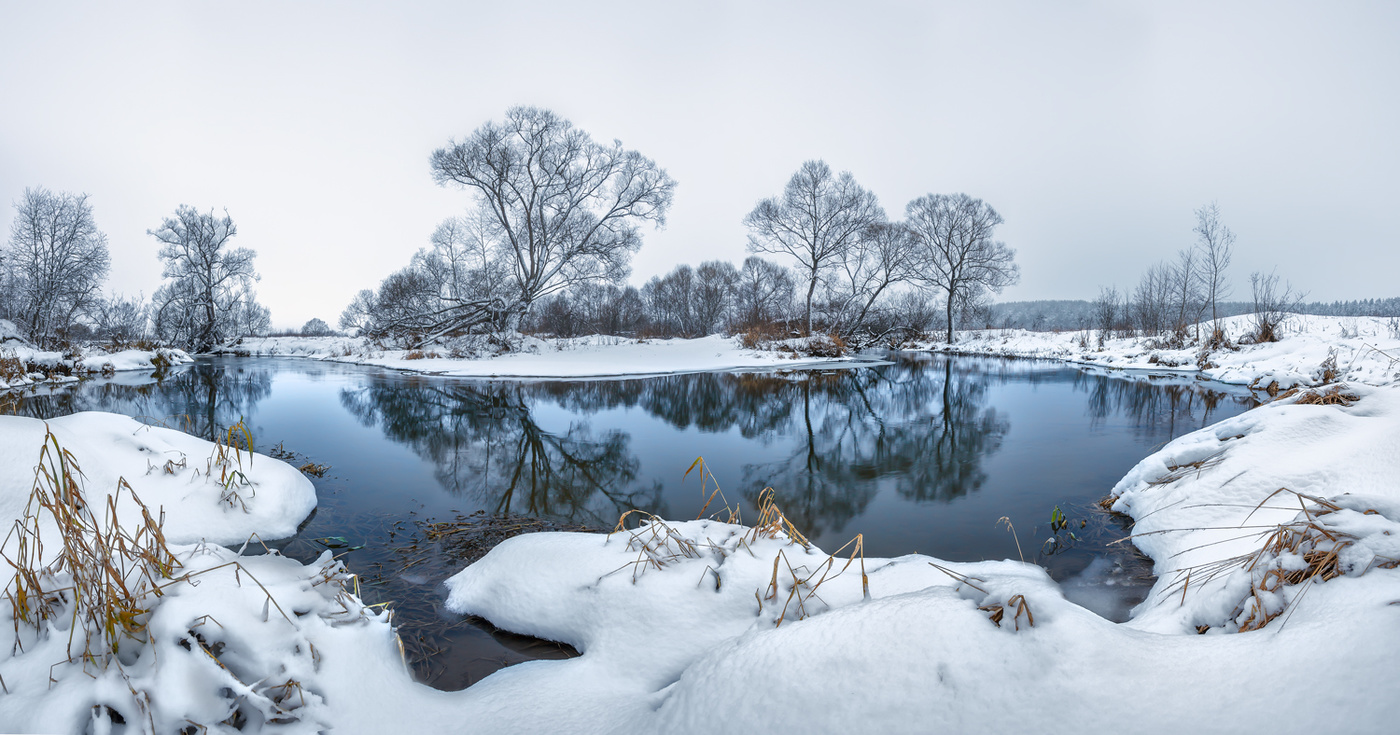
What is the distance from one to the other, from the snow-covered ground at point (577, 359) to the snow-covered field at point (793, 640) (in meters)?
11.5

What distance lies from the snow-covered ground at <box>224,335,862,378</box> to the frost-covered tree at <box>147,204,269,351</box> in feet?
26.5

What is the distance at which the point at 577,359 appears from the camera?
16.9m

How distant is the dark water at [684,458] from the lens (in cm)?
306

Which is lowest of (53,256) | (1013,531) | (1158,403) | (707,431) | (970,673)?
(1013,531)

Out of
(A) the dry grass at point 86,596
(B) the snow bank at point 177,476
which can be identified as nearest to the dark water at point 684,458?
(B) the snow bank at point 177,476

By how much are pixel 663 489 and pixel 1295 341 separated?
620 inches

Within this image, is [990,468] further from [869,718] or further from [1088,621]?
[869,718]

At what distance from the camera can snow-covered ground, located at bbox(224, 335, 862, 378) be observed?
47.5 feet

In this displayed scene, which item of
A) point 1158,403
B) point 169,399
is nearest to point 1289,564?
point 1158,403

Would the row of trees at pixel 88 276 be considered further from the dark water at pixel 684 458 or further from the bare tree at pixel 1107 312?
the bare tree at pixel 1107 312

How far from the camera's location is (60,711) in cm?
115

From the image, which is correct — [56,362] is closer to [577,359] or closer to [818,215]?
[577,359]

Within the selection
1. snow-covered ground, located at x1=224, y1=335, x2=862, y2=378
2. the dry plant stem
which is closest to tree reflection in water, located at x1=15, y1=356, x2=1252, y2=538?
the dry plant stem

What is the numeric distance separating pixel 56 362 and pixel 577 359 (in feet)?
43.0
